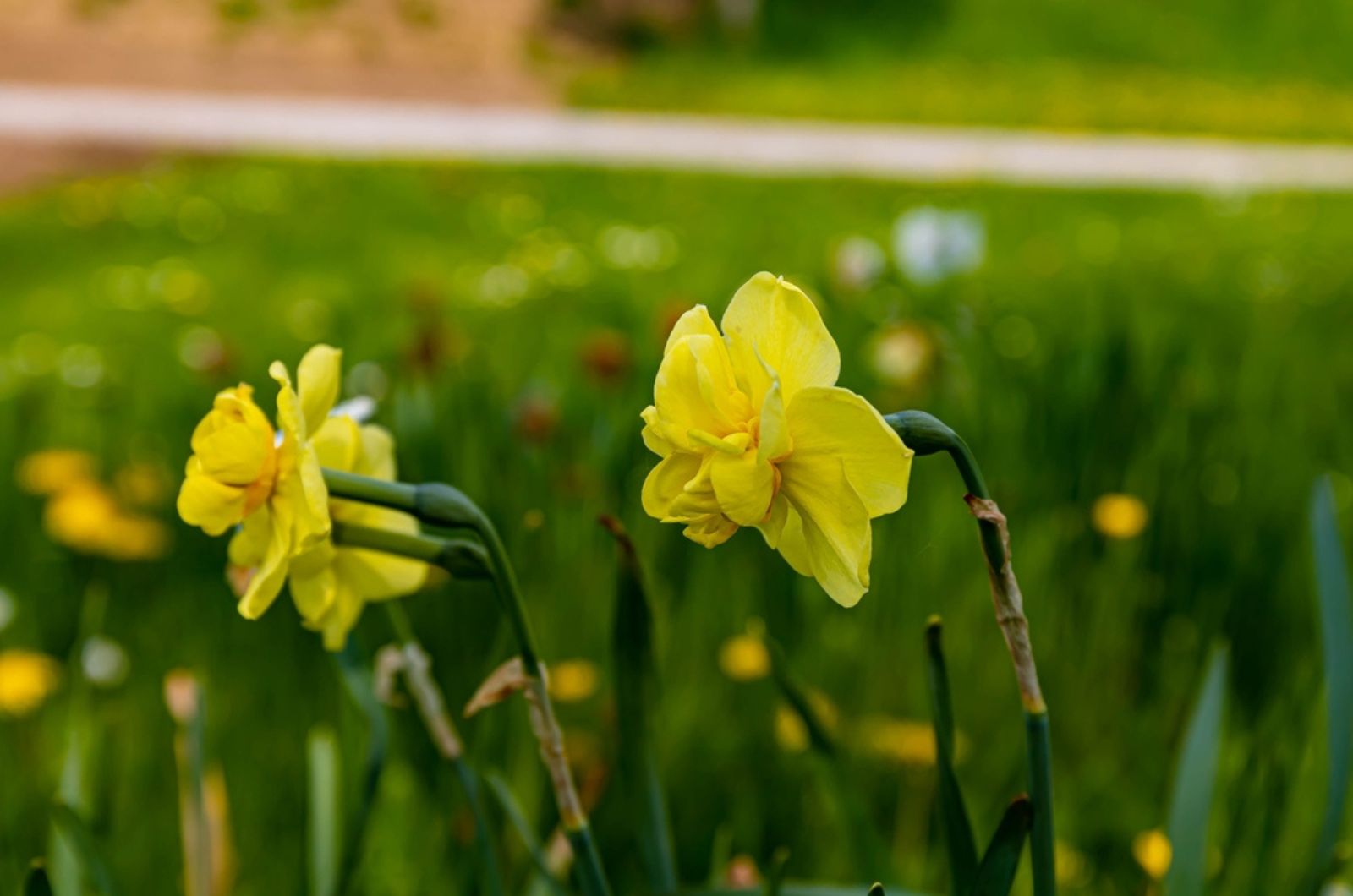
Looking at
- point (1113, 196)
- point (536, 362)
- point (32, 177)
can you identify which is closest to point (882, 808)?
point (536, 362)

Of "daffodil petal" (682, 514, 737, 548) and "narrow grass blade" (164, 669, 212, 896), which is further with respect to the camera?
"narrow grass blade" (164, 669, 212, 896)

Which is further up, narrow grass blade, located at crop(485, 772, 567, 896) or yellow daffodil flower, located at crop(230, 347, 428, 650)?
yellow daffodil flower, located at crop(230, 347, 428, 650)

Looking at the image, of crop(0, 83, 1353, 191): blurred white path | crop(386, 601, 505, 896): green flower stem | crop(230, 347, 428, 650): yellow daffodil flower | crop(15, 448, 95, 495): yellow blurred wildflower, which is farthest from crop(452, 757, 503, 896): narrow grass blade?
crop(0, 83, 1353, 191): blurred white path

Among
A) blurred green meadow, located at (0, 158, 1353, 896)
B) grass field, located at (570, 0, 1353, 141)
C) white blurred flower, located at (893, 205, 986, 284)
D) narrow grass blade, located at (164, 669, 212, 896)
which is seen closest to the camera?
narrow grass blade, located at (164, 669, 212, 896)

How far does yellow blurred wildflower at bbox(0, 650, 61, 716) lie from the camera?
1160 millimetres

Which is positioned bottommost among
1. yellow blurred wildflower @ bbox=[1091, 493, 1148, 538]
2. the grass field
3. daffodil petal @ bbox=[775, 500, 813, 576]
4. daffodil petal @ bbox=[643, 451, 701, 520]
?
the grass field

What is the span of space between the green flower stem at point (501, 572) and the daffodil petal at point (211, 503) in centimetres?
4

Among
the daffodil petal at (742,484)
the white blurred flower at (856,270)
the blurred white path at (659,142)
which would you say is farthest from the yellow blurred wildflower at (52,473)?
the blurred white path at (659,142)

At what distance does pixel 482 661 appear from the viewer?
1144 mm

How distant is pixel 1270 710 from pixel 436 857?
2.23ft

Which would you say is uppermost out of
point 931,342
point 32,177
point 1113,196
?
point 931,342

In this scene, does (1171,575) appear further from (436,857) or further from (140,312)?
(140,312)

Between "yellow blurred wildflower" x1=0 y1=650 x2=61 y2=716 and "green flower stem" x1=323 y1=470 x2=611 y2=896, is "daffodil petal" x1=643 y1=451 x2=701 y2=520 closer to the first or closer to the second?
"green flower stem" x1=323 y1=470 x2=611 y2=896

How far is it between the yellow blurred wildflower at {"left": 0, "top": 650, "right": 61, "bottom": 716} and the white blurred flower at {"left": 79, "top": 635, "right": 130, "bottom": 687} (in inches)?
1.5
